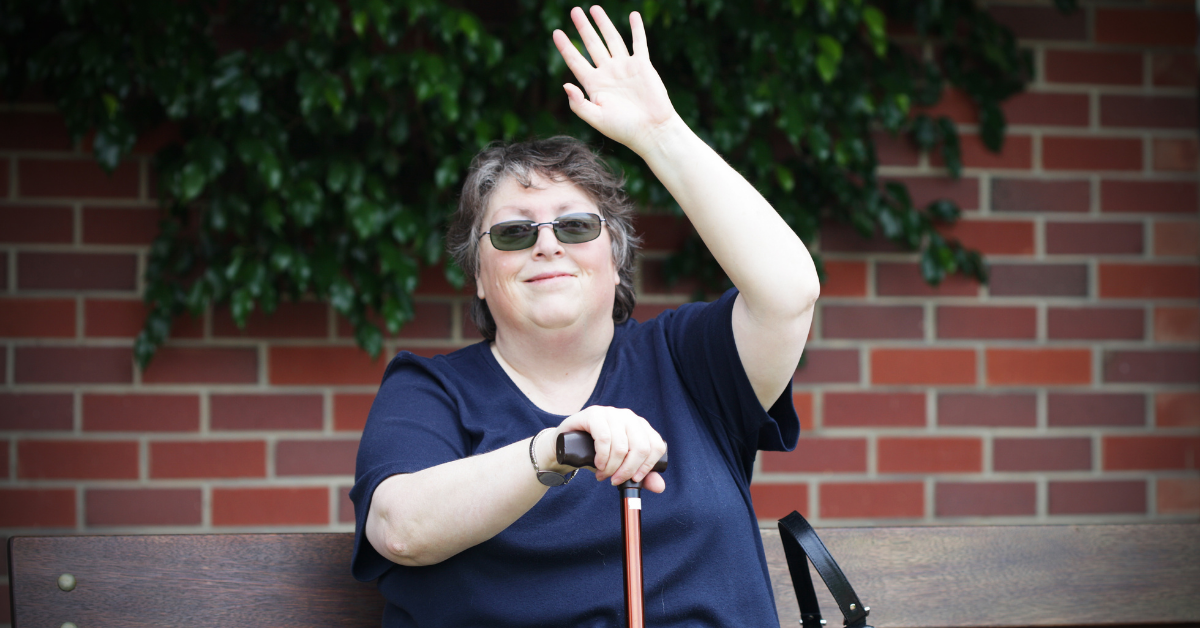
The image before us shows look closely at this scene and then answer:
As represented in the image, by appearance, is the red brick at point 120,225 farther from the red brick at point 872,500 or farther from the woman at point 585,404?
the red brick at point 872,500

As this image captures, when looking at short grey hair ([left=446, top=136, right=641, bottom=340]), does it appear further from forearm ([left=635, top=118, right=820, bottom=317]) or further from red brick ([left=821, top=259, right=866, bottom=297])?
red brick ([left=821, top=259, right=866, bottom=297])

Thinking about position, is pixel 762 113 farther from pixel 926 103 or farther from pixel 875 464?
pixel 875 464

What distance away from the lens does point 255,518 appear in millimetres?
2531

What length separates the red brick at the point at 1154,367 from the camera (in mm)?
2754

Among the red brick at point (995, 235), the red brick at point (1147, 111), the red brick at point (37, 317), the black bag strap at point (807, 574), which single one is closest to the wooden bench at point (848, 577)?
the black bag strap at point (807, 574)

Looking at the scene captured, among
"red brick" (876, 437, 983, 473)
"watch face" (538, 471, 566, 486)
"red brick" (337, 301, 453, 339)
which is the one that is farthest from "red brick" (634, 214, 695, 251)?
"watch face" (538, 471, 566, 486)

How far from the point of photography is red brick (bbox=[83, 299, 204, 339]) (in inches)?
98.3

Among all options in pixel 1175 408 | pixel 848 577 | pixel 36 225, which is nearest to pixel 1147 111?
pixel 1175 408

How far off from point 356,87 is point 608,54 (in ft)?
3.20

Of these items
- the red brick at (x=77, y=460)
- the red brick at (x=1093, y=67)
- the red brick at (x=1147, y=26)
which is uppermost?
the red brick at (x=1147, y=26)

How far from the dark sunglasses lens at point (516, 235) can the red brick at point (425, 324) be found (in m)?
0.87

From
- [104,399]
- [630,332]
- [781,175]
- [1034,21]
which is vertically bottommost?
[104,399]

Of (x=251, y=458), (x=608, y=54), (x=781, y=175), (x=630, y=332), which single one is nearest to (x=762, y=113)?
(x=781, y=175)

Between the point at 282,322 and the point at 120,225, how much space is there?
19.4 inches
